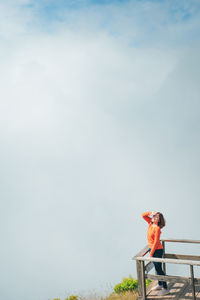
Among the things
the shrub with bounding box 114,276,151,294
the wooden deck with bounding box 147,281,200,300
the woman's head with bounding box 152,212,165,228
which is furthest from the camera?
the shrub with bounding box 114,276,151,294

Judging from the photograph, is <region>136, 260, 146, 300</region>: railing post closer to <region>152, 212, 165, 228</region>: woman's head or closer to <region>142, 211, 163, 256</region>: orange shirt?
<region>142, 211, 163, 256</region>: orange shirt

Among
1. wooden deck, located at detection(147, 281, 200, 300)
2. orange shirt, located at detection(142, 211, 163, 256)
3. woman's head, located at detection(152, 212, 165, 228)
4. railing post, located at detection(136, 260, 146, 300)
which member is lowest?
wooden deck, located at detection(147, 281, 200, 300)

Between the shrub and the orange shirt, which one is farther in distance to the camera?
the shrub

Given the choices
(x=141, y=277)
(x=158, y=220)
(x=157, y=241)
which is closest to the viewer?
(x=141, y=277)

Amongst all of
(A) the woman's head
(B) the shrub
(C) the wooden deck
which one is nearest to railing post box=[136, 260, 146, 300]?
(C) the wooden deck

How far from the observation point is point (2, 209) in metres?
148

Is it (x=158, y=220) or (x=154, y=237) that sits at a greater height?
(x=158, y=220)

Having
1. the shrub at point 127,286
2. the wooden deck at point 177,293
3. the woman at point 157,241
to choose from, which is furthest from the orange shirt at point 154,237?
the shrub at point 127,286

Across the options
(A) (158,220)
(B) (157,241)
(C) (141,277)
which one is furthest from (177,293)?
(A) (158,220)

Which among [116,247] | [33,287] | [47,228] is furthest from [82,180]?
[33,287]

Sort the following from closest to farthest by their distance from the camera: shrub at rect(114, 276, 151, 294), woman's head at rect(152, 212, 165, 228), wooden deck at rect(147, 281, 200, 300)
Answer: wooden deck at rect(147, 281, 200, 300), woman's head at rect(152, 212, 165, 228), shrub at rect(114, 276, 151, 294)

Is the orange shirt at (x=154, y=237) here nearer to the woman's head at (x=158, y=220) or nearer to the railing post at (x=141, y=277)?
the woman's head at (x=158, y=220)

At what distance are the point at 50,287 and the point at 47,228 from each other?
41797 mm

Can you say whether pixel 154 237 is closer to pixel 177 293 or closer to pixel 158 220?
pixel 158 220
